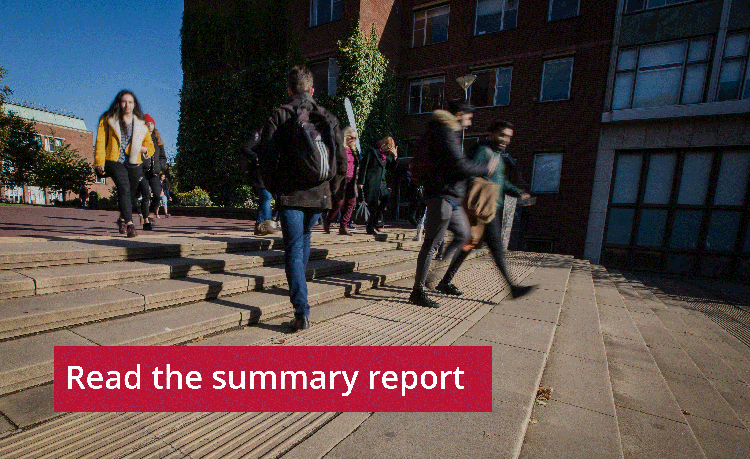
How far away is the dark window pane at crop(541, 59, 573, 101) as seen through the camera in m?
11.9

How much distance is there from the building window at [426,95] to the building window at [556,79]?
3.97m

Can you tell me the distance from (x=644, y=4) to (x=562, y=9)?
7.89 feet

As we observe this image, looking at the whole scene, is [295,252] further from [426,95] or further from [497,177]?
[426,95]

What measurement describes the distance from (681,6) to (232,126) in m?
17.3

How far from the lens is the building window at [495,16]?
12805 millimetres

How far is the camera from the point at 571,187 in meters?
11.8

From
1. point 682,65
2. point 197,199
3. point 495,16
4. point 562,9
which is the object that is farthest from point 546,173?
point 197,199

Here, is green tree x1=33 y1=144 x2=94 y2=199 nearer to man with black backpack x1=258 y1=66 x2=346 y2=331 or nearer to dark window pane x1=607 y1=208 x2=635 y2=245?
Result: man with black backpack x1=258 y1=66 x2=346 y2=331

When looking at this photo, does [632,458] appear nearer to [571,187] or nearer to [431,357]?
[431,357]

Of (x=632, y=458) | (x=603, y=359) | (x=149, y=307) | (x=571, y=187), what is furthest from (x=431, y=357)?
(x=571, y=187)

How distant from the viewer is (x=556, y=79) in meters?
12.1

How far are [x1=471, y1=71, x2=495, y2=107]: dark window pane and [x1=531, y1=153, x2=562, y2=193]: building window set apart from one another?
3031 millimetres

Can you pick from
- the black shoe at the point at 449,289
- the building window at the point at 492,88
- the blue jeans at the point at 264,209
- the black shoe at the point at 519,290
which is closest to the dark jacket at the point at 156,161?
the blue jeans at the point at 264,209

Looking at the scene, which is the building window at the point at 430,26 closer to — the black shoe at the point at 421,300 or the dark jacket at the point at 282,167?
the black shoe at the point at 421,300
